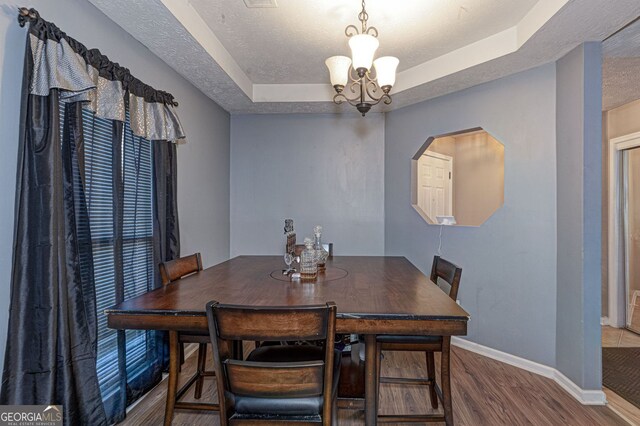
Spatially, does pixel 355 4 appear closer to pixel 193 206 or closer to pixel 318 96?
pixel 318 96

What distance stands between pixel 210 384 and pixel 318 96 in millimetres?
2744

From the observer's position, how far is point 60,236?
58.9 inches

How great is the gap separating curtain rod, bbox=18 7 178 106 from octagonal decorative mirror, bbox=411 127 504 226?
2856 millimetres

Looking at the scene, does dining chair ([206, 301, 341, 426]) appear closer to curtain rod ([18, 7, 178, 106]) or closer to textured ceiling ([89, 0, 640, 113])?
curtain rod ([18, 7, 178, 106])

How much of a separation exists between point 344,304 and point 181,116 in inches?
88.0

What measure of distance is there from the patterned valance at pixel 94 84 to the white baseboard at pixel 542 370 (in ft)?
9.71

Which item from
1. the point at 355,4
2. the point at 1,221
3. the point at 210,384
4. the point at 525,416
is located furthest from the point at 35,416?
the point at 355,4

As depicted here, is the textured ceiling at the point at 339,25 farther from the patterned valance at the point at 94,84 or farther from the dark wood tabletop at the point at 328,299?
the dark wood tabletop at the point at 328,299

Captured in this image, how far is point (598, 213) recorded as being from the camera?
2.15m

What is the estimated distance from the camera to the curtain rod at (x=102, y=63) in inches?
55.7

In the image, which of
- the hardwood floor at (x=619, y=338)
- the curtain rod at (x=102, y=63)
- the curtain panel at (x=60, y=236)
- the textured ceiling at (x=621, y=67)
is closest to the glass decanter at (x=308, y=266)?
the curtain panel at (x=60, y=236)

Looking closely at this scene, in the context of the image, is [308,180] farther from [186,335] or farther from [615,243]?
[615,243]

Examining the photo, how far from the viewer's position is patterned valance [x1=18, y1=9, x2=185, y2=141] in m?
1.43

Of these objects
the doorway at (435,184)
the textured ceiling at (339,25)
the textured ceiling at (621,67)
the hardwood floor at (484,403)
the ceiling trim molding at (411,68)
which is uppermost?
the textured ceiling at (339,25)
